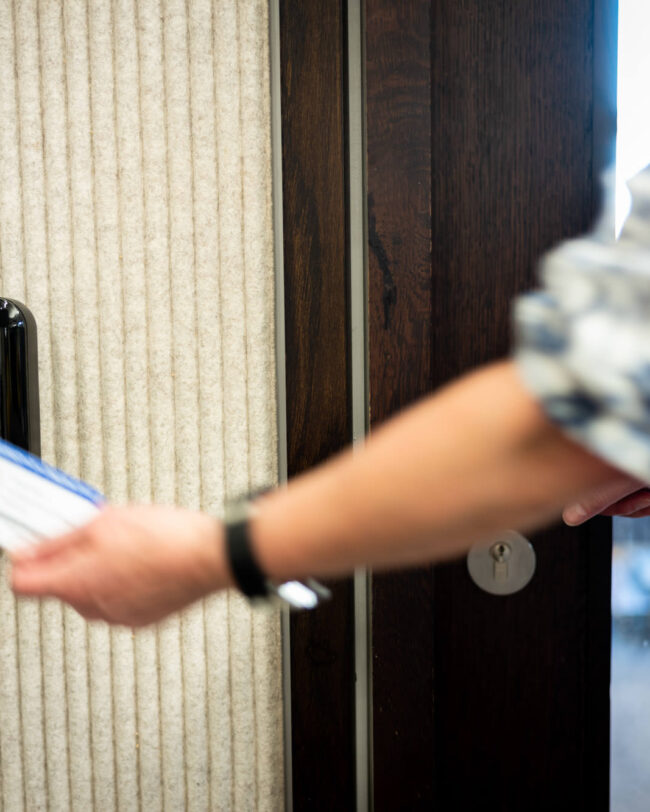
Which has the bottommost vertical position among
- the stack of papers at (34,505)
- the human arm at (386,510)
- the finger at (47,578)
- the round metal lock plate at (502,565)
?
the round metal lock plate at (502,565)

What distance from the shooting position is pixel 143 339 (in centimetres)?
97

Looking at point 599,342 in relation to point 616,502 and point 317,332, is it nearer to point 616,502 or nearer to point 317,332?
point 616,502

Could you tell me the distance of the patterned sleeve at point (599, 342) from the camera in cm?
32

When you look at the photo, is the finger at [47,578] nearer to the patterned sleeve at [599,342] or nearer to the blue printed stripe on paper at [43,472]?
the blue printed stripe on paper at [43,472]

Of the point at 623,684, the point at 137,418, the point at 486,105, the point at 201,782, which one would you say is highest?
the point at 486,105

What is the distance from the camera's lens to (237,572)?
431mm

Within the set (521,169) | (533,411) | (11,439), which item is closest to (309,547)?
(533,411)

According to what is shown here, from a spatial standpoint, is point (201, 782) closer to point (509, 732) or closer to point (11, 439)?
point (509, 732)

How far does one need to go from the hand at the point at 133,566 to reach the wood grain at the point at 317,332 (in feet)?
1.65

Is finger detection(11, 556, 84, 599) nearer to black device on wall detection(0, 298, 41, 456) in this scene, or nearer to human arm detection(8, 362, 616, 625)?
human arm detection(8, 362, 616, 625)

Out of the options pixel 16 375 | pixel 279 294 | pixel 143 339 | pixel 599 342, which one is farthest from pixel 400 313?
pixel 599 342

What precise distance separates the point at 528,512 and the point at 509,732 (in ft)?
2.55

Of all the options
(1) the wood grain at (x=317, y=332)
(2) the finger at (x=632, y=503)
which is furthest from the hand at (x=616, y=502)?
(1) the wood grain at (x=317, y=332)

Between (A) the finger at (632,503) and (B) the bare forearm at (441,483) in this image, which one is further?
(A) the finger at (632,503)
